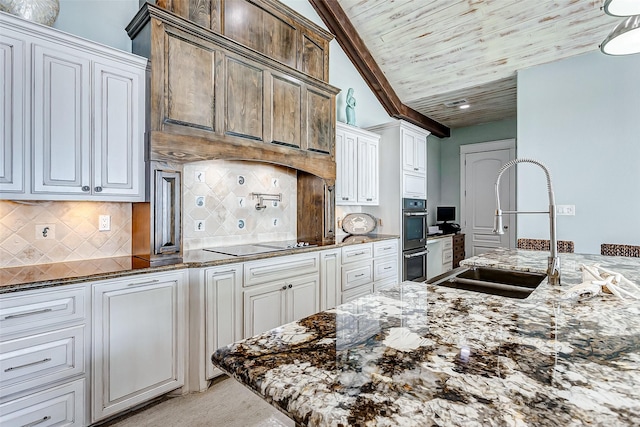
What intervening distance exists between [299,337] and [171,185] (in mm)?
1807

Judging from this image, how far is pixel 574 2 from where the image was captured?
300 centimetres

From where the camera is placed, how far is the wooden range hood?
87.2 inches

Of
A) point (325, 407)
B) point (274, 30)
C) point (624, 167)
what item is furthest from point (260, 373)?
point (624, 167)

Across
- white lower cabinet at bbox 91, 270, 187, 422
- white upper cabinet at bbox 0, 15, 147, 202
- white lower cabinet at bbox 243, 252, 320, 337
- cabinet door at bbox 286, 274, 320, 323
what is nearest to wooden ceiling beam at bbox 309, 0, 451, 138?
white upper cabinet at bbox 0, 15, 147, 202

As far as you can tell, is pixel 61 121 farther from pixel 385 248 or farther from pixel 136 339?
pixel 385 248

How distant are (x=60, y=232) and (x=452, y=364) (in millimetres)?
2398

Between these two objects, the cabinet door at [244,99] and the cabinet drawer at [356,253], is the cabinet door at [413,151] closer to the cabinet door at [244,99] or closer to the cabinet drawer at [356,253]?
the cabinet drawer at [356,253]

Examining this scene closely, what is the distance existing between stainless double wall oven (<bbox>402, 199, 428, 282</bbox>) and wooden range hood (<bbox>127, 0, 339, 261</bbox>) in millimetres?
1201

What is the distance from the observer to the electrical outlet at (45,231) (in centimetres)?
202

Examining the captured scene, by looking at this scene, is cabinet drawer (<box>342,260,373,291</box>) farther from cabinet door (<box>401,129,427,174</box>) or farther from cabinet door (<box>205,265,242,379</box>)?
cabinet door (<box>401,129,427,174</box>)

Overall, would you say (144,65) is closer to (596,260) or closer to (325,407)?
(325,407)

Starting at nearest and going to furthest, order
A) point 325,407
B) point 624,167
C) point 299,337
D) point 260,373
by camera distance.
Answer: point 325,407 → point 260,373 → point 299,337 → point 624,167

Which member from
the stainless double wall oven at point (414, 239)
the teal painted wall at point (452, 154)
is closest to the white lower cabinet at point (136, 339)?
the stainless double wall oven at point (414, 239)

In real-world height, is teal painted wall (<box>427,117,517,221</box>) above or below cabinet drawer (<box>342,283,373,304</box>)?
above
